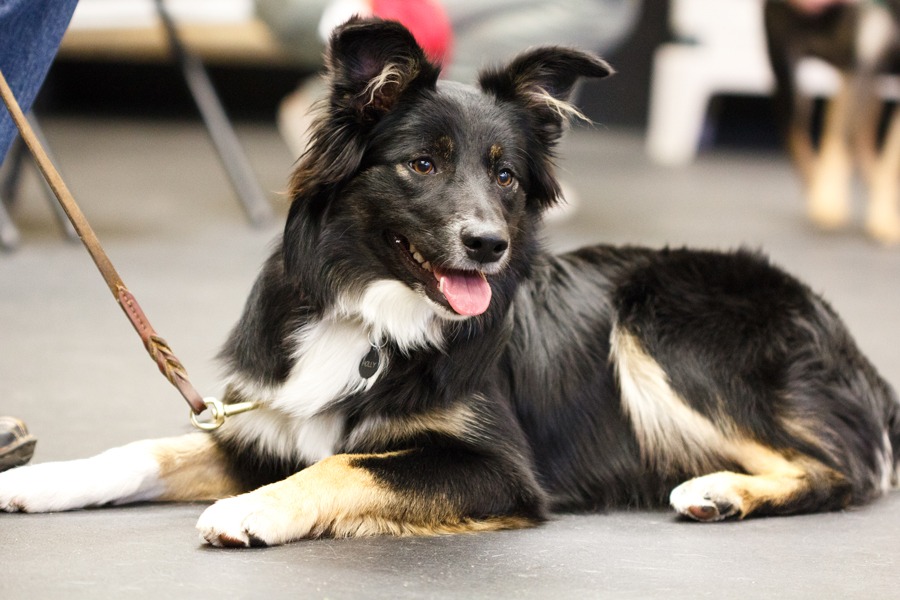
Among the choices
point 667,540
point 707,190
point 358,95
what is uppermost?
point 358,95

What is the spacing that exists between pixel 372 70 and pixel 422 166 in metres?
0.25

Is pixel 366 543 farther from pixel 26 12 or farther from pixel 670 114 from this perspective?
pixel 670 114

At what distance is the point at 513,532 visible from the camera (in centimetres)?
262

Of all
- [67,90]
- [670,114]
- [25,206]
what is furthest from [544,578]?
[67,90]

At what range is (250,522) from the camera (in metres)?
2.31

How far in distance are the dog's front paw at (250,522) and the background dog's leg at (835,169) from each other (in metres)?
6.24

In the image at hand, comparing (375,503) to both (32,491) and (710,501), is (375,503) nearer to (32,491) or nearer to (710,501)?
(32,491)

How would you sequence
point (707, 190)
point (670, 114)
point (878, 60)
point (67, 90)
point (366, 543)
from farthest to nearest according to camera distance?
point (67, 90) < point (670, 114) < point (707, 190) < point (878, 60) < point (366, 543)

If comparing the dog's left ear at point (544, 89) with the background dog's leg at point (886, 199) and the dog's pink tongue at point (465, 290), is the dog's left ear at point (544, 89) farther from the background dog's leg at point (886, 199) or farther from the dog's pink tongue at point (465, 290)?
the background dog's leg at point (886, 199)

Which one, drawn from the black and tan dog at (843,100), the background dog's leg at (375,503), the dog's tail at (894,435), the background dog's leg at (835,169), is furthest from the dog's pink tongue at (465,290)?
the background dog's leg at (835,169)

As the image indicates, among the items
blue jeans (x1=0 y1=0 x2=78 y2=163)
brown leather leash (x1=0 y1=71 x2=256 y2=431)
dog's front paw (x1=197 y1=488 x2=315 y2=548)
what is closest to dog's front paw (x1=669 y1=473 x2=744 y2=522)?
dog's front paw (x1=197 y1=488 x2=315 y2=548)

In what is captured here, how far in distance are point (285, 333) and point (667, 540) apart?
1024 mm

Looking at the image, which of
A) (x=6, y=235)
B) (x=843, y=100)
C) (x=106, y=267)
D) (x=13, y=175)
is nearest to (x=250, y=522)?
(x=106, y=267)

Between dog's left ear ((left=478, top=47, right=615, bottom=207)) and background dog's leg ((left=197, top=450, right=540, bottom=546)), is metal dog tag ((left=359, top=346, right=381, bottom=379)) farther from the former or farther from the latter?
dog's left ear ((left=478, top=47, right=615, bottom=207))
